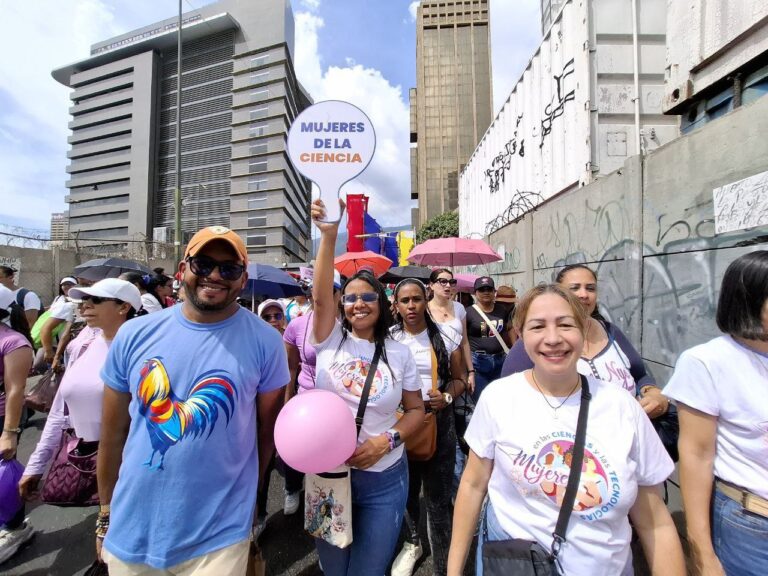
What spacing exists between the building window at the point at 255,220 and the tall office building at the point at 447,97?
806 inches

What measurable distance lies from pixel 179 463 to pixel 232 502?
0.82 ft

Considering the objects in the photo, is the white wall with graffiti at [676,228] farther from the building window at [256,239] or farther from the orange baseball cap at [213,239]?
the building window at [256,239]

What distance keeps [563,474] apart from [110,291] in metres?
2.48

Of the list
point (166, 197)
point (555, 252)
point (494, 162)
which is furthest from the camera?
point (166, 197)

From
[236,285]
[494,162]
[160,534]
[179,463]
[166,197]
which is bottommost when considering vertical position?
[160,534]

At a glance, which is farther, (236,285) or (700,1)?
(700,1)

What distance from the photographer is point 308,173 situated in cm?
202

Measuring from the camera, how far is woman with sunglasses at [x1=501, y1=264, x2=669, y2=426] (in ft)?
6.21

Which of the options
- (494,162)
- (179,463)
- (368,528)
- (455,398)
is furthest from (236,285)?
(494,162)

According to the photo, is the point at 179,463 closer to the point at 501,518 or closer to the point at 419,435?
the point at 501,518

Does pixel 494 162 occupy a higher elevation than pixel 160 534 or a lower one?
higher

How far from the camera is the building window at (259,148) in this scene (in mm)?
51438

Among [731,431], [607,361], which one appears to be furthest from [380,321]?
[731,431]

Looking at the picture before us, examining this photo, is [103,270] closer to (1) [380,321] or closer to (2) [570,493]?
(1) [380,321]
